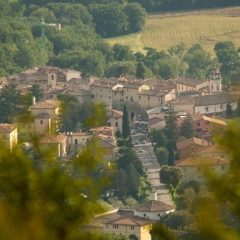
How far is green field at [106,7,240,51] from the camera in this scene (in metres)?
42.5

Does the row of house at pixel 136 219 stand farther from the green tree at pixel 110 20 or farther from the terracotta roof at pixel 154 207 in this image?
the green tree at pixel 110 20

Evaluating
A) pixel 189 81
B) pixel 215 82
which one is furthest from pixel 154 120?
pixel 189 81

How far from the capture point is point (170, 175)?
24.2 meters

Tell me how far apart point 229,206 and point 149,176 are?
18756 millimetres

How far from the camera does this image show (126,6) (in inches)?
1812

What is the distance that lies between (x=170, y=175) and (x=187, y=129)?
4.24 m

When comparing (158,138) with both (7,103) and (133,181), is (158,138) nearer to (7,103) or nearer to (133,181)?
(7,103)

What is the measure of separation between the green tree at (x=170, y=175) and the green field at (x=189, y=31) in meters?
16.9

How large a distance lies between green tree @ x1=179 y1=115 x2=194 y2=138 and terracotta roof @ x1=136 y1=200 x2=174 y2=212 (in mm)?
5652

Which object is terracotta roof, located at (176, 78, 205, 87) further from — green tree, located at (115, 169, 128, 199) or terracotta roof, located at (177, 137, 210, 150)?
green tree, located at (115, 169, 128, 199)

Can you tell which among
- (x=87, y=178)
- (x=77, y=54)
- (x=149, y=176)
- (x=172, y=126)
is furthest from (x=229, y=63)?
(x=87, y=178)

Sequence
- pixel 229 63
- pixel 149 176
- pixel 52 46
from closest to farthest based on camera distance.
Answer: pixel 149 176 → pixel 229 63 → pixel 52 46

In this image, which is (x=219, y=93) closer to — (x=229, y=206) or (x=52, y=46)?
(x=52, y=46)

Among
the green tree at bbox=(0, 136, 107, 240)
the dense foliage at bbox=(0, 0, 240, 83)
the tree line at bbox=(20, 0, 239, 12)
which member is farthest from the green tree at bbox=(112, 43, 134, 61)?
the green tree at bbox=(0, 136, 107, 240)
